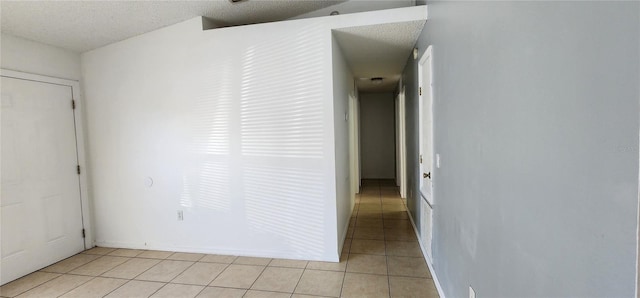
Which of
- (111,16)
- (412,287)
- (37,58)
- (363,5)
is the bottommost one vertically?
(412,287)

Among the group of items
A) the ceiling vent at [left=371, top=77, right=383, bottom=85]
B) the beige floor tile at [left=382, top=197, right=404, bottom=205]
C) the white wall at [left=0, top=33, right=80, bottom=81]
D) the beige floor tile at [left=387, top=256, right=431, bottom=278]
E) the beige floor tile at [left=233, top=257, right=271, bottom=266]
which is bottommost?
the beige floor tile at [left=387, top=256, right=431, bottom=278]

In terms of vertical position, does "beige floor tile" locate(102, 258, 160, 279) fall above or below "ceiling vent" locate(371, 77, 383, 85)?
below

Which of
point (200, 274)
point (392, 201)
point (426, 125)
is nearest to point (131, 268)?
point (200, 274)

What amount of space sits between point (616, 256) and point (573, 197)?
0.17 metres

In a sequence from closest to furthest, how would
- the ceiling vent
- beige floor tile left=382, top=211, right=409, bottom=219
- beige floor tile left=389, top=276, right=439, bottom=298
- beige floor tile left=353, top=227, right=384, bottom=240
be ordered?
1. beige floor tile left=389, top=276, right=439, bottom=298
2. beige floor tile left=353, top=227, right=384, bottom=240
3. beige floor tile left=382, top=211, right=409, bottom=219
4. the ceiling vent

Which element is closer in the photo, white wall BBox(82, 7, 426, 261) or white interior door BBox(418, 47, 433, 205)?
white interior door BBox(418, 47, 433, 205)

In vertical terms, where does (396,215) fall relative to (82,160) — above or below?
below

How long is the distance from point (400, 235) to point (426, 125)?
1.54m

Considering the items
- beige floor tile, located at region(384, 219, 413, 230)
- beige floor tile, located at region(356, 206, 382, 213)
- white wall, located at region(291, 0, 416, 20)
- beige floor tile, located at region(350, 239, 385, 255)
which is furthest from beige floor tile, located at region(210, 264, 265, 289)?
white wall, located at region(291, 0, 416, 20)

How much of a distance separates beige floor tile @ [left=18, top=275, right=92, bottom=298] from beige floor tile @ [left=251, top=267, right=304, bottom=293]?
5.73 feet

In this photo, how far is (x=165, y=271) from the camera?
2.74 metres

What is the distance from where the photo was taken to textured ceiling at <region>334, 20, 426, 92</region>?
2668 mm

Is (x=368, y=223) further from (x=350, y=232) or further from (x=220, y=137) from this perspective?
(x=220, y=137)

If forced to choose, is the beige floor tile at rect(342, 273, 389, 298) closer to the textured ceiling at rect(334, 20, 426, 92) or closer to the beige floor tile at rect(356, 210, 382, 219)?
the beige floor tile at rect(356, 210, 382, 219)
